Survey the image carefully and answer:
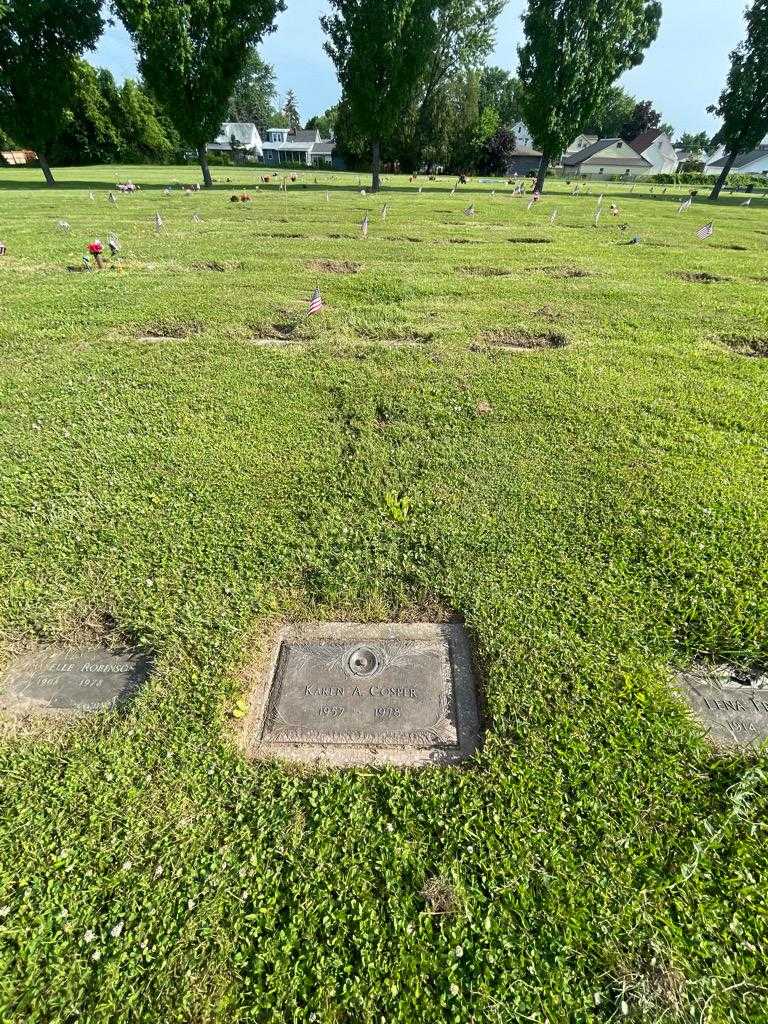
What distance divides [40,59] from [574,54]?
22.8 m

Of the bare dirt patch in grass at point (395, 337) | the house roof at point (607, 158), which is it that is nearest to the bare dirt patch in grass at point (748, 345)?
the bare dirt patch in grass at point (395, 337)

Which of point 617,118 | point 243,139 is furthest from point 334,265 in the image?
point 617,118

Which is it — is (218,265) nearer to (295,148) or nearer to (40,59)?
(40,59)

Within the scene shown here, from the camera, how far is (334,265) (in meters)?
9.40

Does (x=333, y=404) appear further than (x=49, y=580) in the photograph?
Yes

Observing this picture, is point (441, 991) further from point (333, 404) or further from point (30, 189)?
point (30, 189)

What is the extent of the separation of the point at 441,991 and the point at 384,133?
1131 inches

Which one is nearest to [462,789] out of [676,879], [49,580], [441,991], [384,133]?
[441,991]

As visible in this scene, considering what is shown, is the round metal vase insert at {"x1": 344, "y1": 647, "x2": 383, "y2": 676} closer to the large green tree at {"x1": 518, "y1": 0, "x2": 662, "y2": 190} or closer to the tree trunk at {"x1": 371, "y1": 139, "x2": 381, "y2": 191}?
the tree trunk at {"x1": 371, "y1": 139, "x2": 381, "y2": 191}

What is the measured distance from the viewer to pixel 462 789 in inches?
80.7

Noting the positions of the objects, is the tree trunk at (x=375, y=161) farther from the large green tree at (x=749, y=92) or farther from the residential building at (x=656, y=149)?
the residential building at (x=656, y=149)

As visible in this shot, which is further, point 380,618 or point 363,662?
point 380,618

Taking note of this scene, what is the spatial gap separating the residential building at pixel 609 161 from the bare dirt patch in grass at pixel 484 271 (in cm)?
7367

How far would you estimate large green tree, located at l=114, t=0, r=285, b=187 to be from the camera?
1950cm
